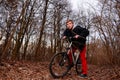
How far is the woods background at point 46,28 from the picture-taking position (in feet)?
27.2

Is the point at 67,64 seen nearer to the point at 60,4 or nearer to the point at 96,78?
the point at 96,78

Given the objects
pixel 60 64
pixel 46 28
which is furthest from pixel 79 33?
pixel 46 28

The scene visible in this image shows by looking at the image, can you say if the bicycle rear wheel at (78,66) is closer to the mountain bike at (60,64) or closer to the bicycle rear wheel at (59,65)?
the mountain bike at (60,64)

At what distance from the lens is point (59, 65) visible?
6.71 meters

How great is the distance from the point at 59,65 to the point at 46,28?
635 inches

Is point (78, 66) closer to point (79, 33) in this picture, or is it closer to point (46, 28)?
point (79, 33)

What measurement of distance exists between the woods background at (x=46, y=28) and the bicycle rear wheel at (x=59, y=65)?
1980 millimetres

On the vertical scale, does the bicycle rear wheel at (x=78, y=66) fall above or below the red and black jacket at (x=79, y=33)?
below

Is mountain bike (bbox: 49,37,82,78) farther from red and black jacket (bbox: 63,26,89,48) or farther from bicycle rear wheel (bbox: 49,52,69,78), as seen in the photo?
red and black jacket (bbox: 63,26,89,48)

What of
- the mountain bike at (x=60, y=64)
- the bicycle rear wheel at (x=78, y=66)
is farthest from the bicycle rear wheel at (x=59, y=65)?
the bicycle rear wheel at (x=78, y=66)

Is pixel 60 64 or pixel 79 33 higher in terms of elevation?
pixel 79 33

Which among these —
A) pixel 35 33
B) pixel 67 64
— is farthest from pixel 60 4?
pixel 67 64

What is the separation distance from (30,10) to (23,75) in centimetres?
1571

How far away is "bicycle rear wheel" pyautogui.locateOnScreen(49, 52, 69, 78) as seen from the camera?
6.59 m
